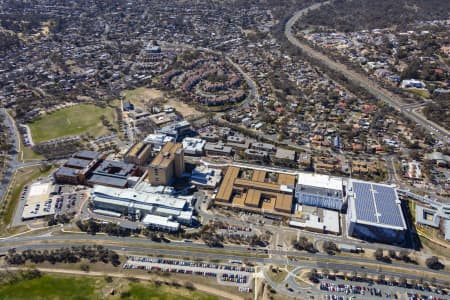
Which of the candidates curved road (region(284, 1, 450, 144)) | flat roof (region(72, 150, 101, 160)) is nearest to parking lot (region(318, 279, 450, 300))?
curved road (region(284, 1, 450, 144))

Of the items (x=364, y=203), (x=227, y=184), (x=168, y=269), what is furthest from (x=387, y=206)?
(x=168, y=269)

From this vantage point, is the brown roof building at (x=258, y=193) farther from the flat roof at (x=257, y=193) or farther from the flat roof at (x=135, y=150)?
the flat roof at (x=135, y=150)

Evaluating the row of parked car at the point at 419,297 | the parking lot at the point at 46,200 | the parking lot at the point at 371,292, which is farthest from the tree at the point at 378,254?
the parking lot at the point at 46,200

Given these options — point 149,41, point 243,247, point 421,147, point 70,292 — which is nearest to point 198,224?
point 243,247

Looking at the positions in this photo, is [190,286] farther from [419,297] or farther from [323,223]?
[419,297]

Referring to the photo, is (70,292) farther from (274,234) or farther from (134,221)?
(274,234)

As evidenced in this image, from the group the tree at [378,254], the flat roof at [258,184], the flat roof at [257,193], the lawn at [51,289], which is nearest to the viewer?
the lawn at [51,289]
